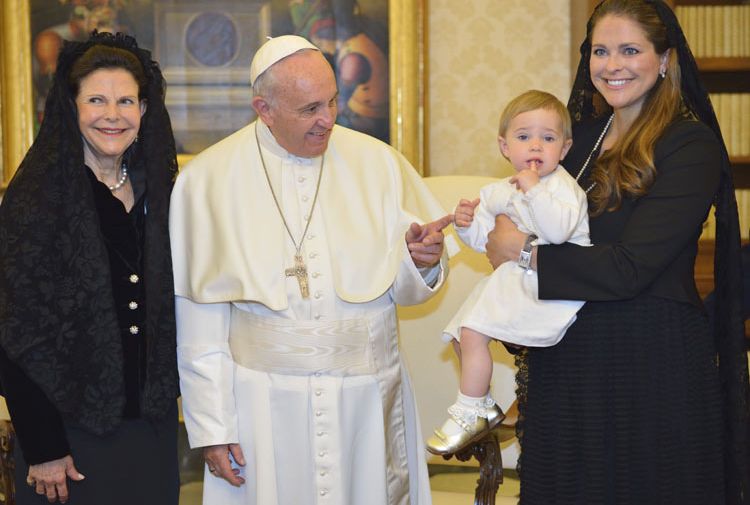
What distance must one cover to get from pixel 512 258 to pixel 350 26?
2793 millimetres

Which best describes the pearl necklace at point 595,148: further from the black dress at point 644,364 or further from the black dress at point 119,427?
the black dress at point 119,427

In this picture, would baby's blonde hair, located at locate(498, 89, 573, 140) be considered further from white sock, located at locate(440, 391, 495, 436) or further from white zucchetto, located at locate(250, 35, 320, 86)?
white sock, located at locate(440, 391, 495, 436)

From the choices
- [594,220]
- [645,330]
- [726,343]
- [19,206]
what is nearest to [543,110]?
[594,220]

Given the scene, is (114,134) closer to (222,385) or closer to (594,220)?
(222,385)

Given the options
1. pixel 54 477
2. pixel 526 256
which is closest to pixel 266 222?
pixel 526 256

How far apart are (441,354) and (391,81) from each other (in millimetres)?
1844

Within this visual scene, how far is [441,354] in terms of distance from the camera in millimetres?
3781

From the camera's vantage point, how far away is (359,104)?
5133 mm

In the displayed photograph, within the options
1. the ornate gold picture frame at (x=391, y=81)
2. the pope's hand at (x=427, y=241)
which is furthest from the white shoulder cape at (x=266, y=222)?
the ornate gold picture frame at (x=391, y=81)

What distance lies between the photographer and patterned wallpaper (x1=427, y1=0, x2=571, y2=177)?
5172mm

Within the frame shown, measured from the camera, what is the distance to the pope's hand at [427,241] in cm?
277

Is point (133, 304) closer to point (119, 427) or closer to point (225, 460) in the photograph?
point (119, 427)

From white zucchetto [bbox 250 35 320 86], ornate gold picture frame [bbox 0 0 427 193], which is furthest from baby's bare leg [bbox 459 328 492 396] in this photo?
ornate gold picture frame [bbox 0 0 427 193]

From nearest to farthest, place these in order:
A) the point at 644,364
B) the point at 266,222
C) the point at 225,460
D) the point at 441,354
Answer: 1. the point at 644,364
2. the point at 225,460
3. the point at 266,222
4. the point at 441,354
